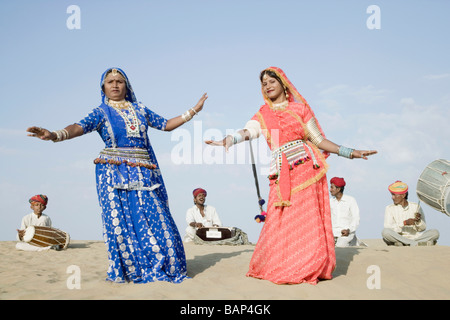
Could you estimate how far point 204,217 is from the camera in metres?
12.0

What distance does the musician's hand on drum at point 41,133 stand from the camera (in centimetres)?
464

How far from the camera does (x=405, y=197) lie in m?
10.2

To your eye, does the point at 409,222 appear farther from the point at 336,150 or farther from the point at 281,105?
the point at 281,105

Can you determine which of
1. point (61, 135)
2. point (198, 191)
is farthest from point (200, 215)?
point (61, 135)

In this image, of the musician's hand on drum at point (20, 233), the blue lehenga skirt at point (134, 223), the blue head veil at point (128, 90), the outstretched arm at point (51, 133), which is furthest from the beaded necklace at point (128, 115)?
the musician's hand on drum at point (20, 233)

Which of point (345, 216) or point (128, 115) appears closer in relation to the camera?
point (128, 115)

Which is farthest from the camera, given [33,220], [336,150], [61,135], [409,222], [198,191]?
[198,191]

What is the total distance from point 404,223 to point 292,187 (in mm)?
5378

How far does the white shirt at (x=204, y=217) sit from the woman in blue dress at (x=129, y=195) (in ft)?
20.7

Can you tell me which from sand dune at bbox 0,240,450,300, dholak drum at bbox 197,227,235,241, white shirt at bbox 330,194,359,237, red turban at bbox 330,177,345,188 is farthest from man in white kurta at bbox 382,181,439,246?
dholak drum at bbox 197,227,235,241

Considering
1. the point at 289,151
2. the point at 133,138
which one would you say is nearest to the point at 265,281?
the point at 289,151

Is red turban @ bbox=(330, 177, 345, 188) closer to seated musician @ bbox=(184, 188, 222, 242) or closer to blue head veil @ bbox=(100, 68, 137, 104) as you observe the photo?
seated musician @ bbox=(184, 188, 222, 242)

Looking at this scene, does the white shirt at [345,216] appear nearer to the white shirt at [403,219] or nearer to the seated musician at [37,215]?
the white shirt at [403,219]
